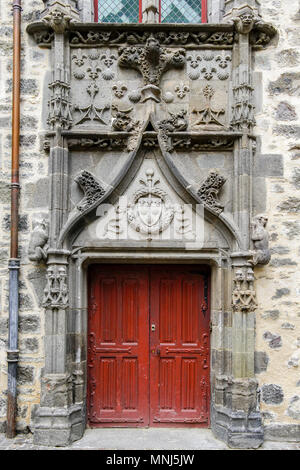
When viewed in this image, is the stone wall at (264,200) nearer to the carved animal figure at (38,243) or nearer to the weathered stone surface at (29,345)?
the weathered stone surface at (29,345)

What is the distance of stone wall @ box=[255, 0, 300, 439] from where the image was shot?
4207mm

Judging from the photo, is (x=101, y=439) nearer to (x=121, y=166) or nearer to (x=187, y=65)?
(x=121, y=166)

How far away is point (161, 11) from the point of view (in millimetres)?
4715

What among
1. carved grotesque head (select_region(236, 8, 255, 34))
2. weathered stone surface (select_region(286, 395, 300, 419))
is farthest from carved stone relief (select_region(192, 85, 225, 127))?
weathered stone surface (select_region(286, 395, 300, 419))

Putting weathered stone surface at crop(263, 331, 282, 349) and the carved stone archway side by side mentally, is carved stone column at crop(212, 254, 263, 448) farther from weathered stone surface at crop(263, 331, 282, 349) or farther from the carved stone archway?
weathered stone surface at crop(263, 331, 282, 349)

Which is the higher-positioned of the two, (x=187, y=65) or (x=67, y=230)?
(x=187, y=65)

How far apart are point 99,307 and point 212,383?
145 cm

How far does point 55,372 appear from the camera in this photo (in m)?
4.08

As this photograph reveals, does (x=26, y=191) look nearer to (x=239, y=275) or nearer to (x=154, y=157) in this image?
(x=154, y=157)

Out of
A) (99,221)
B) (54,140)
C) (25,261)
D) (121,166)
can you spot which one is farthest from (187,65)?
(25,261)

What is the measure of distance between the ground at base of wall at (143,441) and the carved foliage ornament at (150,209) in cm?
211

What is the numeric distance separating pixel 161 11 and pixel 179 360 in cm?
397

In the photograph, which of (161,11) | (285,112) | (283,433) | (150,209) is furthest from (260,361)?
(161,11)

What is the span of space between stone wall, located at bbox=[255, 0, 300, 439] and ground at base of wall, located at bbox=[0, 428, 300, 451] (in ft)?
1.75
